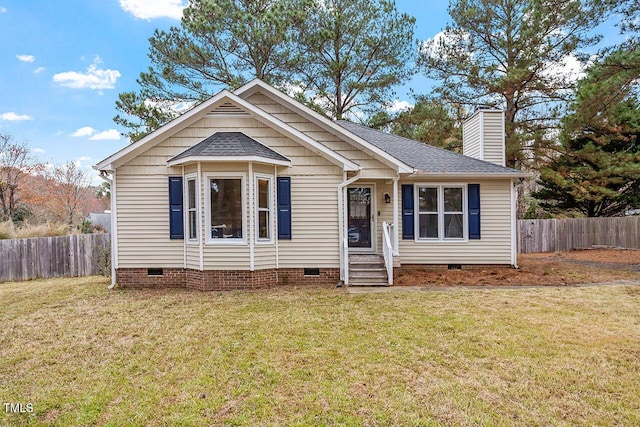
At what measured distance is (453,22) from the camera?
59.2 ft

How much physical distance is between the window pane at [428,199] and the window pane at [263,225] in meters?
4.54

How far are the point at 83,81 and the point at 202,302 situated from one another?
2186cm

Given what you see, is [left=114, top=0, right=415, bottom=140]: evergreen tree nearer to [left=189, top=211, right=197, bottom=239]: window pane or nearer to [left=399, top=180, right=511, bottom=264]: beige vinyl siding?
[left=399, top=180, right=511, bottom=264]: beige vinyl siding

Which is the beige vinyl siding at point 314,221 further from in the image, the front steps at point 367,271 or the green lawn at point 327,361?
the green lawn at point 327,361

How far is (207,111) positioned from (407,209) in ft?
19.3

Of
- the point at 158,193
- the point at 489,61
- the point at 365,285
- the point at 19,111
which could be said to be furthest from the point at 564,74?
the point at 19,111

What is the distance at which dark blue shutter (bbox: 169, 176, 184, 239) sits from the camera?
8625 mm

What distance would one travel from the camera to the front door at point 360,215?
10.3 m

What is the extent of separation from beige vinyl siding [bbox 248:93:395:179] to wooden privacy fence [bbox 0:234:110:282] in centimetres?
699

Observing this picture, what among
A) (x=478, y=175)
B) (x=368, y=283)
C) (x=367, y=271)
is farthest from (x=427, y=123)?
(x=368, y=283)

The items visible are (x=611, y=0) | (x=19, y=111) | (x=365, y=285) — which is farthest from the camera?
(x=19, y=111)

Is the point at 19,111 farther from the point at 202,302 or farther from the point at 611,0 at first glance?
the point at 611,0

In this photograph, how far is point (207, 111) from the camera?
8.84 meters

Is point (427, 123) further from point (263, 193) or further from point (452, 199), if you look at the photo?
point (263, 193)
